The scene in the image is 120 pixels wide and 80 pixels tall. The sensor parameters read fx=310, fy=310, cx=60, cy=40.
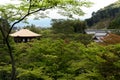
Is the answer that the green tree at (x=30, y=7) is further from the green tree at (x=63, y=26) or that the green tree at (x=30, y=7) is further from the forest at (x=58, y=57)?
the green tree at (x=63, y=26)

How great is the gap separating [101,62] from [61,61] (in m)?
5.43

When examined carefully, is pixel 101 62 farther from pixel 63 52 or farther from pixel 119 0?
pixel 63 52

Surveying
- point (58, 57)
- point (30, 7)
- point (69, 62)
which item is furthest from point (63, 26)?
point (30, 7)

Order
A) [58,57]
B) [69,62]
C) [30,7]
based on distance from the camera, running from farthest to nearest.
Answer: [58,57] → [69,62] → [30,7]

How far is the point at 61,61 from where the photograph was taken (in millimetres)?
17078

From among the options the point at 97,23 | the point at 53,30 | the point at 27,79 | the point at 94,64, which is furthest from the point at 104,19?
the point at 94,64

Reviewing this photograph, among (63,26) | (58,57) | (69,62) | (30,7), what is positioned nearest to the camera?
(30,7)

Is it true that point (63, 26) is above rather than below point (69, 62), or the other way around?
above

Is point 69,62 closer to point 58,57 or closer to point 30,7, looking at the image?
point 58,57

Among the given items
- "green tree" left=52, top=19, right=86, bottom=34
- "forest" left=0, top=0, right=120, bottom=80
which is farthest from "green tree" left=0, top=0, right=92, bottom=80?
"green tree" left=52, top=19, right=86, bottom=34

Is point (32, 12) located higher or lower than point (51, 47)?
higher

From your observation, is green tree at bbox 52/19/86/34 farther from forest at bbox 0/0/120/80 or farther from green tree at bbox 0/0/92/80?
green tree at bbox 0/0/92/80

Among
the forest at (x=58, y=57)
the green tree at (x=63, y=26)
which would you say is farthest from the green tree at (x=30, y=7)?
the green tree at (x=63, y=26)

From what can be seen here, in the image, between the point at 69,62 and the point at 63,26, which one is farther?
the point at 63,26
